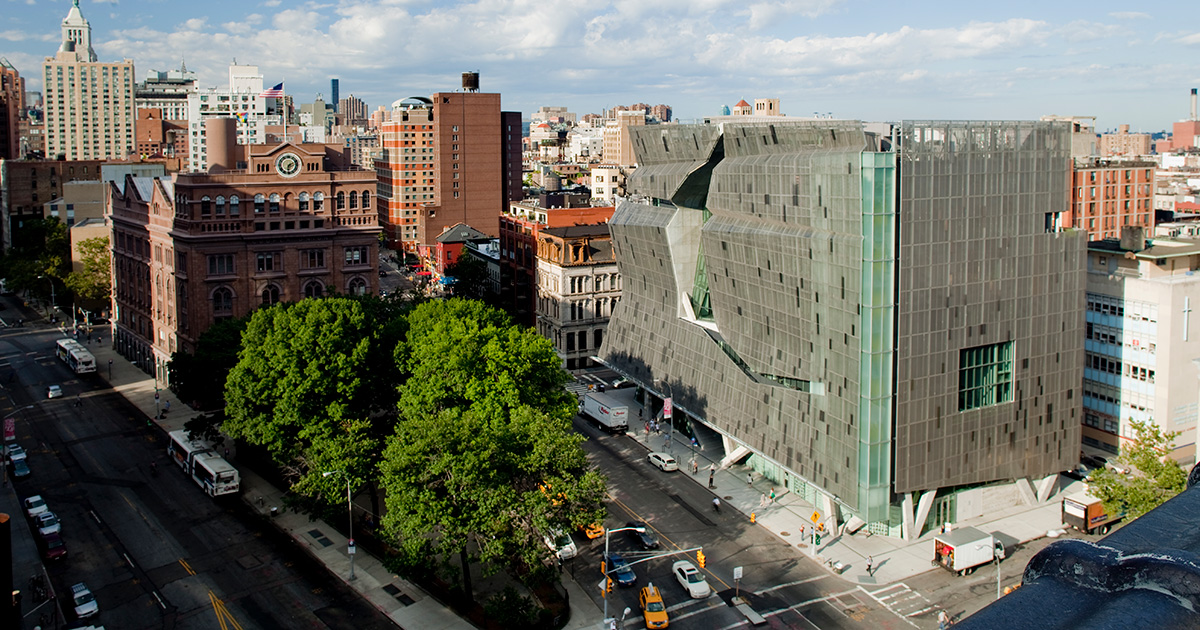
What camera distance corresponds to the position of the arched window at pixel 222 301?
122 metres

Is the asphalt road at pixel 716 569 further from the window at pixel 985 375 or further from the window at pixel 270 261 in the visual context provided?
the window at pixel 270 261

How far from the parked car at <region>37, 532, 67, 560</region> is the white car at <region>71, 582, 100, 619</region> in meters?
8.17

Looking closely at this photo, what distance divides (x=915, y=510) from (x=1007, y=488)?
30.9 ft

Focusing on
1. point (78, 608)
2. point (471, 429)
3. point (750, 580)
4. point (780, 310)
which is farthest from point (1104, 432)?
point (78, 608)

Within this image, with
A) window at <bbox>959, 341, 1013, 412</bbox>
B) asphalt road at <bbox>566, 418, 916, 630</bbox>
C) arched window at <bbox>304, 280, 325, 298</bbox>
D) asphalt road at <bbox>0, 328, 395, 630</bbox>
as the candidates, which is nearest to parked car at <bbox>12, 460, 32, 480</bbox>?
asphalt road at <bbox>0, 328, 395, 630</bbox>

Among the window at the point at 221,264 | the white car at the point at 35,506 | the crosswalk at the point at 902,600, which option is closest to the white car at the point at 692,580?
the crosswalk at the point at 902,600

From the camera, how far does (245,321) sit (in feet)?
339

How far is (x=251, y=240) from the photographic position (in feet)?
401

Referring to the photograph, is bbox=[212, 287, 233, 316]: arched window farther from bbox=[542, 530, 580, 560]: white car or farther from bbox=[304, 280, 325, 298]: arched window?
bbox=[542, 530, 580, 560]: white car

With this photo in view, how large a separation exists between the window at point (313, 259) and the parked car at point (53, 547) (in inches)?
2170

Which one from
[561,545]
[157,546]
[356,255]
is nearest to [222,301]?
[356,255]

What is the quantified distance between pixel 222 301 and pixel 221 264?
4576mm

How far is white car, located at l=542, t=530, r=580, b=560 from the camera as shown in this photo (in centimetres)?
6391

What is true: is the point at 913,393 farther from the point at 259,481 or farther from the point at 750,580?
the point at 259,481
